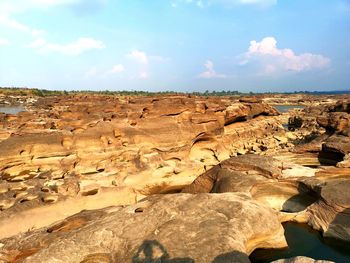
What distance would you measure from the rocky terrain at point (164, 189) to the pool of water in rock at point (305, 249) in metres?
0.32

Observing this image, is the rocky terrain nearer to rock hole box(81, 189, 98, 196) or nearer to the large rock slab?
the large rock slab

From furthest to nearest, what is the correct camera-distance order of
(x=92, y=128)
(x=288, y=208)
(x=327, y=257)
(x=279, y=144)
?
(x=279, y=144)
(x=92, y=128)
(x=288, y=208)
(x=327, y=257)

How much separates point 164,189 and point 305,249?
11.1 metres

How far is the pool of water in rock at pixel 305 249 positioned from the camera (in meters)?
13.5

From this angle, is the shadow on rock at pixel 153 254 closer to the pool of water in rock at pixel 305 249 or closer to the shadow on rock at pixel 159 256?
the shadow on rock at pixel 159 256

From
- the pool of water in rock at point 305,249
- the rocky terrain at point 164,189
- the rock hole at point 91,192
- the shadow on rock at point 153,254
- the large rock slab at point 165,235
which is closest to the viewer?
the shadow on rock at point 153,254

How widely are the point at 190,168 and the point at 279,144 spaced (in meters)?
15.1

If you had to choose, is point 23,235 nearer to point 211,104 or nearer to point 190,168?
point 190,168

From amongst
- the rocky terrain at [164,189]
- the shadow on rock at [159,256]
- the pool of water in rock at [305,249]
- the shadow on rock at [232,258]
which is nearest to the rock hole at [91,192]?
the rocky terrain at [164,189]

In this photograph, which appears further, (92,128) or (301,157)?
(92,128)

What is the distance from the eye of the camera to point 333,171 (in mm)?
18781

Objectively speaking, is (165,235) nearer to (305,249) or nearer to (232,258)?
(232,258)

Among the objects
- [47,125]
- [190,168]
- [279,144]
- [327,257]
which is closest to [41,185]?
[190,168]

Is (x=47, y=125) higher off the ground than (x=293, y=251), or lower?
higher
